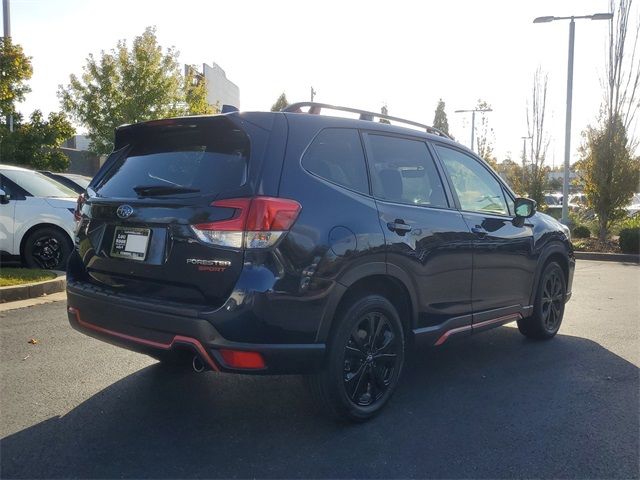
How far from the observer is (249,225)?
3.00 m

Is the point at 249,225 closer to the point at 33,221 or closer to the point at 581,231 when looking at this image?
the point at 33,221

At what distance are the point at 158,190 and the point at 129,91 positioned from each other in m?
18.1

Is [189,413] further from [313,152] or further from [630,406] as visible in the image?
[630,406]

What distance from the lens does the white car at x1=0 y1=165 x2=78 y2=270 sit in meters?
8.09

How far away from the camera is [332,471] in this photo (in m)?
2.97

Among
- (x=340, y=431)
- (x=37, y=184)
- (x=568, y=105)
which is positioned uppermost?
(x=568, y=105)

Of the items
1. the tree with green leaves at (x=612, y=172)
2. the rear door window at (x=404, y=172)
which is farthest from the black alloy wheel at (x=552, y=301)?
the tree with green leaves at (x=612, y=172)

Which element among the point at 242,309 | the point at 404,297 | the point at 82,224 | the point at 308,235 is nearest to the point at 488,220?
the point at 404,297

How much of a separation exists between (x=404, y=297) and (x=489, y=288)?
→ 1.12 meters

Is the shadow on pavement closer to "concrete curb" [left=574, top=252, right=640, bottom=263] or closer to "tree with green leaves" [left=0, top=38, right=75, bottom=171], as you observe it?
"concrete curb" [left=574, top=252, right=640, bottom=263]

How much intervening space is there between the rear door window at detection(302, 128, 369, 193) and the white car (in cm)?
566

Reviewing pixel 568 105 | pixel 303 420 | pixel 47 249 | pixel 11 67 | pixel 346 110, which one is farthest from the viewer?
pixel 568 105

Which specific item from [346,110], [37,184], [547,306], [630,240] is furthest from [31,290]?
[630,240]

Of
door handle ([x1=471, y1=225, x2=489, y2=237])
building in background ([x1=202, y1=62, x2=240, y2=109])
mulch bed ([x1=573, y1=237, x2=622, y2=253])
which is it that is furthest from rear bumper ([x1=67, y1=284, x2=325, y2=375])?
building in background ([x1=202, y1=62, x2=240, y2=109])
